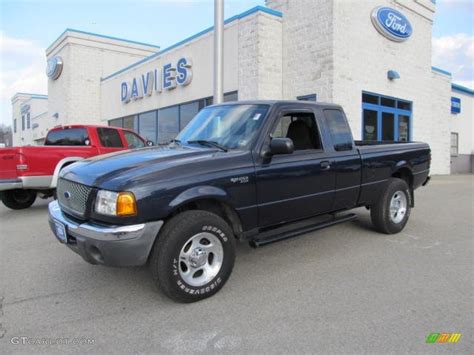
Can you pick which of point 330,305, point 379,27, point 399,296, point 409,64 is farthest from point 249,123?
point 409,64

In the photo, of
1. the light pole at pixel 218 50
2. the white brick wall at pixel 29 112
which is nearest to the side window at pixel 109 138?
the light pole at pixel 218 50

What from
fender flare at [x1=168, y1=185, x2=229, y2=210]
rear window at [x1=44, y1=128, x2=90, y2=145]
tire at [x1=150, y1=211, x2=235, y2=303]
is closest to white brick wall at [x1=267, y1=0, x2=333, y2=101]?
rear window at [x1=44, y1=128, x2=90, y2=145]

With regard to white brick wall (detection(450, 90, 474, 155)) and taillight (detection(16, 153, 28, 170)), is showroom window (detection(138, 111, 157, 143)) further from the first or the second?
white brick wall (detection(450, 90, 474, 155))

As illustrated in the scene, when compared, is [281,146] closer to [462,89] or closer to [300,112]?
Result: [300,112]

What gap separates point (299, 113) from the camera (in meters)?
4.66

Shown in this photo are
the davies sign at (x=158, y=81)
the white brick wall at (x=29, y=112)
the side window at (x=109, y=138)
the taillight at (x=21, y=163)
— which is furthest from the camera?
the white brick wall at (x=29, y=112)

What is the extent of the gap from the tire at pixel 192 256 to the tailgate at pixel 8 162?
5659 millimetres

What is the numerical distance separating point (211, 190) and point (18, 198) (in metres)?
7.19

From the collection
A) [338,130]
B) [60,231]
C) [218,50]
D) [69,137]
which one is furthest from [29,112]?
[338,130]

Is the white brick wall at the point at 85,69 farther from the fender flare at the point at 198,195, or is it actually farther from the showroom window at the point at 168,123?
the fender flare at the point at 198,195

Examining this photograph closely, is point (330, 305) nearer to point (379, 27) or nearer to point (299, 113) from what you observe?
point (299, 113)

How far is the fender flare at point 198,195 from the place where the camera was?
131 inches

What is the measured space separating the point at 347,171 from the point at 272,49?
9.76m

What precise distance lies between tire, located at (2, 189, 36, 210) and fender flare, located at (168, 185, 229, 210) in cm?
695
